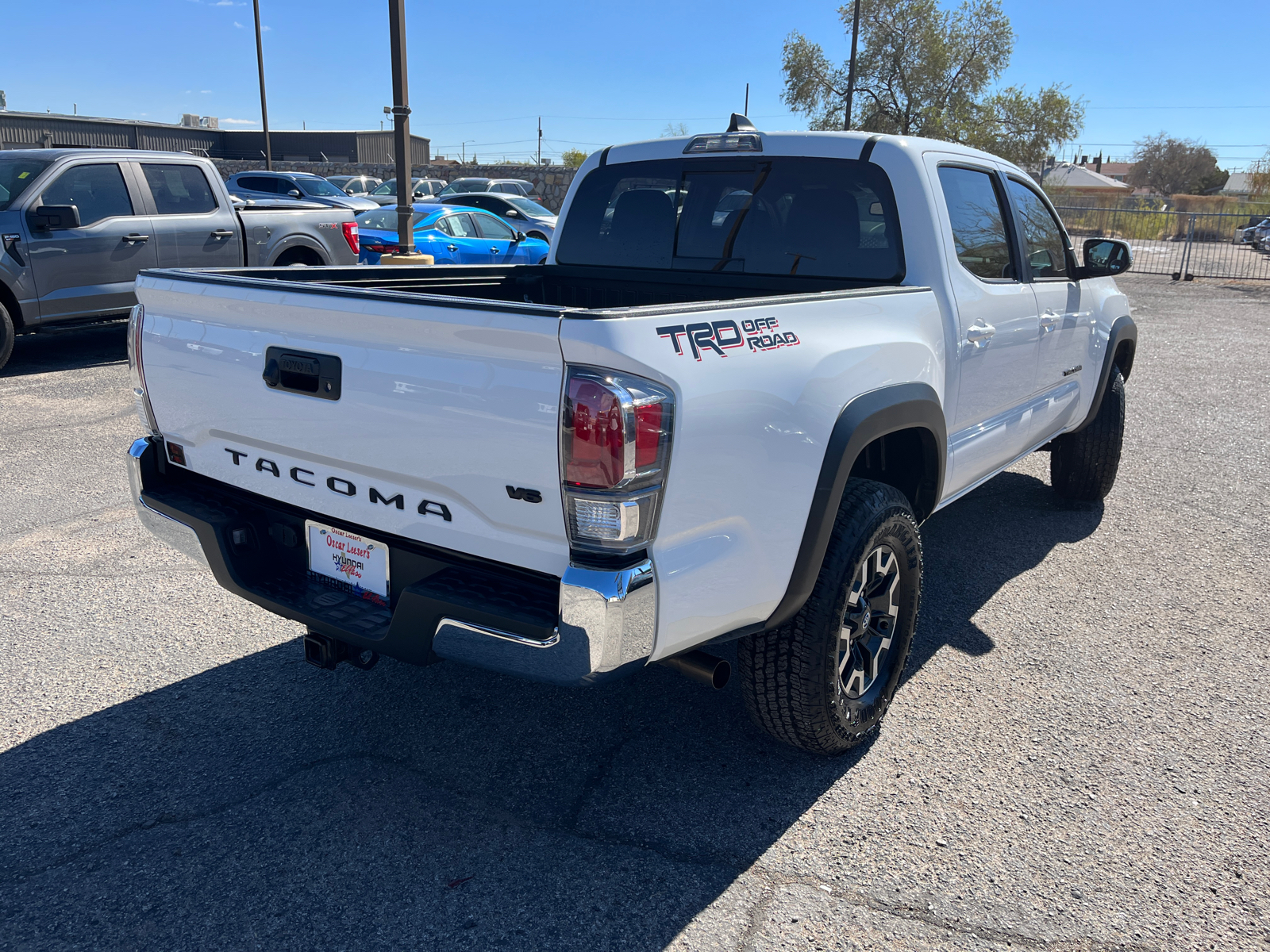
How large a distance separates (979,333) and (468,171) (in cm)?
4274

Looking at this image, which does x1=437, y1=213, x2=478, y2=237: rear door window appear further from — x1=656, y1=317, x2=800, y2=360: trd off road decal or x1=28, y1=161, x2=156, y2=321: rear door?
x1=656, y1=317, x2=800, y2=360: trd off road decal

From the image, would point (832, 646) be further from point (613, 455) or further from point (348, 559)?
point (348, 559)

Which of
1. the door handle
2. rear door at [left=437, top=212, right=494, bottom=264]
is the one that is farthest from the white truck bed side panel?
rear door at [left=437, top=212, right=494, bottom=264]

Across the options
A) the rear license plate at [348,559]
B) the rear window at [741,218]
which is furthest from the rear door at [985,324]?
the rear license plate at [348,559]

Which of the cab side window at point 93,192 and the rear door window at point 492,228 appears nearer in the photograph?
the cab side window at point 93,192

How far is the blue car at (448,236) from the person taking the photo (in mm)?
12305

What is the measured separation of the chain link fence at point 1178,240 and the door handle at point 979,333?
22.7m

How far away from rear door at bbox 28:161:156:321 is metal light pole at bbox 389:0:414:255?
2428mm

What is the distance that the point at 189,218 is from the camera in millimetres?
9609

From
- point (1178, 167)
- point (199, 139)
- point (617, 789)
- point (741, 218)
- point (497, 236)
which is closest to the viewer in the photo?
point (617, 789)

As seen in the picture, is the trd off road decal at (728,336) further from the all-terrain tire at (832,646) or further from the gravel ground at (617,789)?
the gravel ground at (617,789)

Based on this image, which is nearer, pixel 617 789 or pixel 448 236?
pixel 617 789

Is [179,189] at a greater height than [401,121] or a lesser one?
lesser

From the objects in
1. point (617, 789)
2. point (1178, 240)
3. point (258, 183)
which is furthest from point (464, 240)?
point (1178, 240)
